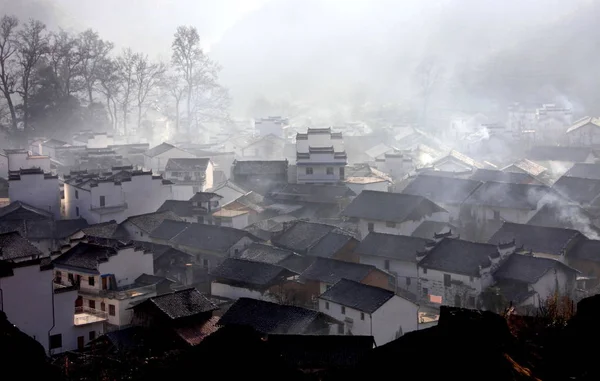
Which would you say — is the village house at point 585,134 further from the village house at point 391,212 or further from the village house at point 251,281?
the village house at point 251,281

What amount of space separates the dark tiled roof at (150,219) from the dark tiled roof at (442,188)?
7211mm

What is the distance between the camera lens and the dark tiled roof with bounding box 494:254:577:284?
16.2 metres

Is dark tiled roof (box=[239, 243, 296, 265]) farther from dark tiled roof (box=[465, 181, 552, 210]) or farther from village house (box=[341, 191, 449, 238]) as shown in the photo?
dark tiled roof (box=[465, 181, 552, 210])

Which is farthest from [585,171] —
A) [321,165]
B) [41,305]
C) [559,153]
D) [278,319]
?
[41,305]

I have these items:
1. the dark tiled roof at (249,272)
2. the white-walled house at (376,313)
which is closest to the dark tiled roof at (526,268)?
the white-walled house at (376,313)

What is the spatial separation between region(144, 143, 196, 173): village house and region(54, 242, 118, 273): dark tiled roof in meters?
11.5

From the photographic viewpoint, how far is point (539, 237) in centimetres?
1855

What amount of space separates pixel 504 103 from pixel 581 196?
79.5 ft

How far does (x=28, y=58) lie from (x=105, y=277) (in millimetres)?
18168

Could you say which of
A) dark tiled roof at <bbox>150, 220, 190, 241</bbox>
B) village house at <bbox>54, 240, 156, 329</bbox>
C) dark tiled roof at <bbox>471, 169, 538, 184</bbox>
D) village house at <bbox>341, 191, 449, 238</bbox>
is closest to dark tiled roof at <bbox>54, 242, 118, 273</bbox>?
village house at <bbox>54, 240, 156, 329</bbox>

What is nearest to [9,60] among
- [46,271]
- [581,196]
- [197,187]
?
[197,187]

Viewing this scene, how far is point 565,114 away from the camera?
37750mm

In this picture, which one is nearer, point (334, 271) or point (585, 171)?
point (334, 271)

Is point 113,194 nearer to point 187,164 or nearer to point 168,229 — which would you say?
point 168,229
